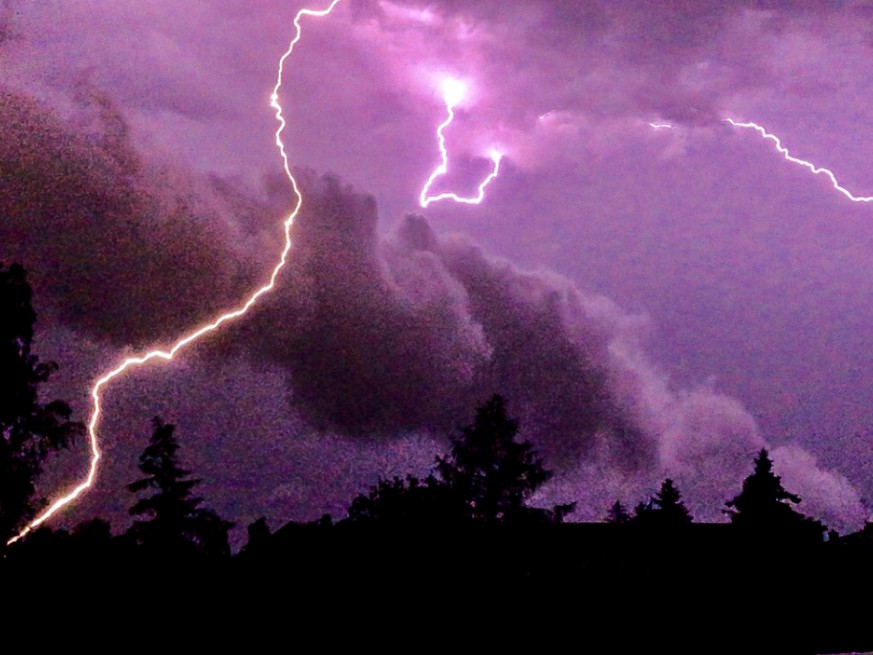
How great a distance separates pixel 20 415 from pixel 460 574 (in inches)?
297

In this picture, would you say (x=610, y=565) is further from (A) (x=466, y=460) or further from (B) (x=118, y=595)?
(A) (x=466, y=460)

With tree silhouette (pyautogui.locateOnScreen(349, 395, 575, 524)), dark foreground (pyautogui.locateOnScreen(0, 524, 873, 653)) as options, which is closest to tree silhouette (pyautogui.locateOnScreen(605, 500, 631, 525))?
tree silhouette (pyautogui.locateOnScreen(349, 395, 575, 524))

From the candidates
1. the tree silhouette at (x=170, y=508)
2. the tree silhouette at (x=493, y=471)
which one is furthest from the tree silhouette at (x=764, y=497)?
the tree silhouette at (x=170, y=508)

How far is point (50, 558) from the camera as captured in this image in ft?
36.4

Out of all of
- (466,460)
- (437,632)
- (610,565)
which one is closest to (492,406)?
(466,460)

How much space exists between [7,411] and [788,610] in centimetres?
1209

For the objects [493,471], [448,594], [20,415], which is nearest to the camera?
[448,594]

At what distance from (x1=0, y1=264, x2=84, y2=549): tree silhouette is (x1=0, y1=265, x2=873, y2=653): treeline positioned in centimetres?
2

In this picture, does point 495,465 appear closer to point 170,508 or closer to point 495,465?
point 495,465

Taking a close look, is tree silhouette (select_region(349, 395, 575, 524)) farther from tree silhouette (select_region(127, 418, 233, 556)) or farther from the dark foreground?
the dark foreground

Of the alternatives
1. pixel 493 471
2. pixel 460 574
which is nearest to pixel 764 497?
pixel 493 471

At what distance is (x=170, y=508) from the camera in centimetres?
2412

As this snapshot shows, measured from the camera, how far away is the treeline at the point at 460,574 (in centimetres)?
1026

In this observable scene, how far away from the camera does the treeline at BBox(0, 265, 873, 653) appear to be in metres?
10.3
